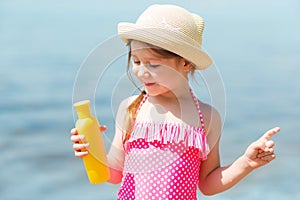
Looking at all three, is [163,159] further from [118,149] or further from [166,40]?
[166,40]

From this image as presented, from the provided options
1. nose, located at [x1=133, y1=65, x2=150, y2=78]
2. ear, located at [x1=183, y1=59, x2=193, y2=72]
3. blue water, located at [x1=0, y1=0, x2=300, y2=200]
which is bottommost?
blue water, located at [x1=0, y1=0, x2=300, y2=200]

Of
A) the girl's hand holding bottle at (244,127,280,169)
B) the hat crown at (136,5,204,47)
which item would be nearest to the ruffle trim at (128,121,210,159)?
the girl's hand holding bottle at (244,127,280,169)

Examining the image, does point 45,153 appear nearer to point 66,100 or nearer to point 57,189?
point 57,189

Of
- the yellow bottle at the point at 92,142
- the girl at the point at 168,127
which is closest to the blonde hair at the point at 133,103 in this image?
the girl at the point at 168,127

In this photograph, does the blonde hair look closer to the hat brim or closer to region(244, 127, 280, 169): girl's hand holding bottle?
the hat brim

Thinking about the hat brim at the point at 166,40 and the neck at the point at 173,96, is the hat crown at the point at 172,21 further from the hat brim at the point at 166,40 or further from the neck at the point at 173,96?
the neck at the point at 173,96

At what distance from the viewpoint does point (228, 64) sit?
6.40 meters

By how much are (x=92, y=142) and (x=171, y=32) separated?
313 mm

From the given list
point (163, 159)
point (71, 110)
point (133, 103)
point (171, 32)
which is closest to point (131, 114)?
point (133, 103)

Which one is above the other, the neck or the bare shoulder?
the neck

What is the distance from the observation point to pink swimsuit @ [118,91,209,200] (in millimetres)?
1536

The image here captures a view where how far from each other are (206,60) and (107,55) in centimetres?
25

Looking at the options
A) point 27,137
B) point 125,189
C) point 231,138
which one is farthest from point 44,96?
point 125,189

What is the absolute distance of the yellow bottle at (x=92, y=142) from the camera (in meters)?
1.44
